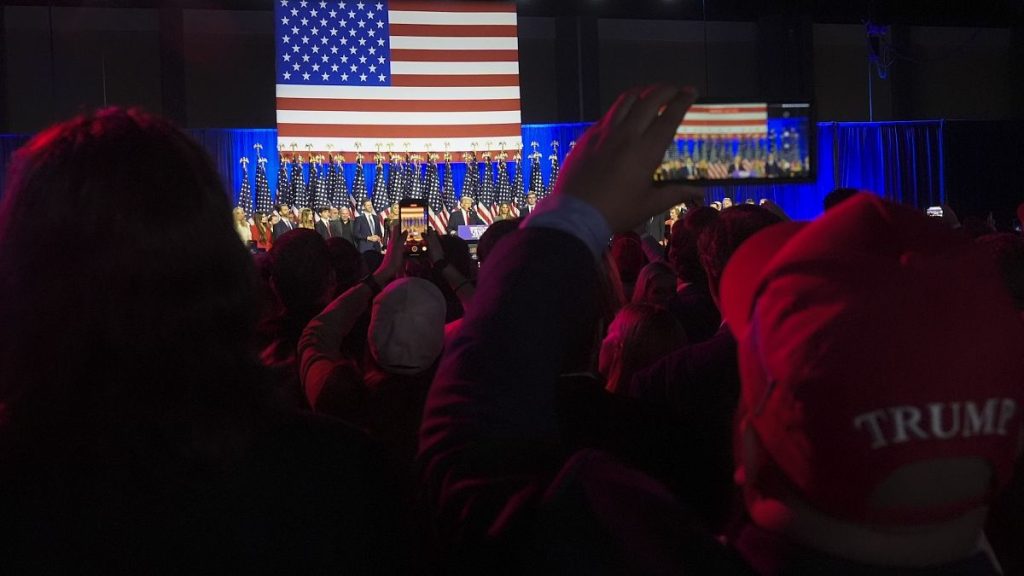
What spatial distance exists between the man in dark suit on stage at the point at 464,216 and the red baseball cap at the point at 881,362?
13.0 metres

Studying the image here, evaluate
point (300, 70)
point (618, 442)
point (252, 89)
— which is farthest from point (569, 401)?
point (252, 89)

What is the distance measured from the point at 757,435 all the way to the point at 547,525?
0.70 feet

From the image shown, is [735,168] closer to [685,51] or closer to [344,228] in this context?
[344,228]

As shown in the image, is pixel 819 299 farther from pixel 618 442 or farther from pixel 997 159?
pixel 997 159

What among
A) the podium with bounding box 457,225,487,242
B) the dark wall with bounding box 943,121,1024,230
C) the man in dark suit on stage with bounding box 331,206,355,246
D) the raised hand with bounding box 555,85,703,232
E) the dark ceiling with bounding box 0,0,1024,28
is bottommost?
the raised hand with bounding box 555,85,703,232

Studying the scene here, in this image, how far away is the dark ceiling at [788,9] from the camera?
17.6 metres

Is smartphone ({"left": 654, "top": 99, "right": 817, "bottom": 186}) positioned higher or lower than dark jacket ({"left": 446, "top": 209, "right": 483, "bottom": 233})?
lower

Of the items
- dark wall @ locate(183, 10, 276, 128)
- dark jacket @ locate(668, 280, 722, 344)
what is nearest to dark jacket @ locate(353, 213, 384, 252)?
dark wall @ locate(183, 10, 276, 128)

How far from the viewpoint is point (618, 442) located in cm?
92

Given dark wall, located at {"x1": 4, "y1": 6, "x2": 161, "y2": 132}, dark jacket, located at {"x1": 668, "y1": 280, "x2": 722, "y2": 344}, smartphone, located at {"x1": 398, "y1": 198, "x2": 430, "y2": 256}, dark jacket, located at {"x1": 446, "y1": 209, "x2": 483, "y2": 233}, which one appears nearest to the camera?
dark jacket, located at {"x1": 668, "y1": 280, "x2": 722, "y2": 344}

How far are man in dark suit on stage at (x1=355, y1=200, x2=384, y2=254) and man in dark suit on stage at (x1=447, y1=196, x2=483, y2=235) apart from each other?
0.99 meters

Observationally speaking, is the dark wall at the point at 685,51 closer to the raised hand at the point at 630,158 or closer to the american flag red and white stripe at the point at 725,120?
the american flag red and white stripe at the point at 725,120

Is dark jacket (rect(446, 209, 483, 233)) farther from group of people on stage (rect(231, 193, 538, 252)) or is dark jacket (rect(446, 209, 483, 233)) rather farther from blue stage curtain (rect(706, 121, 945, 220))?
blue stage curtain (rect(706, 121, 945, 220))

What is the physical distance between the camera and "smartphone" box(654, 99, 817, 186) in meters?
1.11
